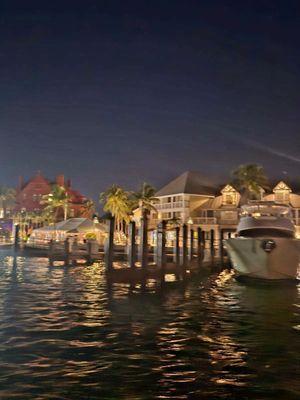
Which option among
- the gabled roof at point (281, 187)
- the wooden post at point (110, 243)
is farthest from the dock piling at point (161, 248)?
the gabled roof at point (281, 187)

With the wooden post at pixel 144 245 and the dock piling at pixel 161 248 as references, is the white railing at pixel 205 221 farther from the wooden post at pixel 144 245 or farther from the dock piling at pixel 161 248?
Result: the wooden post at pixel 144 245

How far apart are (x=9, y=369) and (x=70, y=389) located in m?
1.82

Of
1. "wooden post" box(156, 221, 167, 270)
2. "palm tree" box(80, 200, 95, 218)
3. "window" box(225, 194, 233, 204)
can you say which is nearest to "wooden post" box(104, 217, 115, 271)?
"wooden post" box(156, 221, 167, 270)

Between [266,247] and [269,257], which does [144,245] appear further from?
[269,257]

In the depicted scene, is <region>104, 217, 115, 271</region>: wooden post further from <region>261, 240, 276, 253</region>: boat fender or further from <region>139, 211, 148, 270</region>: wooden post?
<region>261, 240, 276, 253</region>: boat fender

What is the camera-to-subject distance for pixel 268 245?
28.8m

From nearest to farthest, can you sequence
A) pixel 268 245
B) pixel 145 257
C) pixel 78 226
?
pixel 145 257
pixel 268 245
pixel 78 226

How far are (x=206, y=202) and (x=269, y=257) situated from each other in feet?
176

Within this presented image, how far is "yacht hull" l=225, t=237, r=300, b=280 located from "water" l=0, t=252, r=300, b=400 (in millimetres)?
6302

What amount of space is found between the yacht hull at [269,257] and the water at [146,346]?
6.30m

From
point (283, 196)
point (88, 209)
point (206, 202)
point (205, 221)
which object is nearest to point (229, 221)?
point (205, 221)

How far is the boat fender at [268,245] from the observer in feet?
94.1

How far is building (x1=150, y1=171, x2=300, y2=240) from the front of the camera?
77.4 m

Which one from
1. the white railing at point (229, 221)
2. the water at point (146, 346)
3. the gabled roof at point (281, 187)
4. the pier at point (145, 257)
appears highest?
the gabled roof at point (281, 187)
